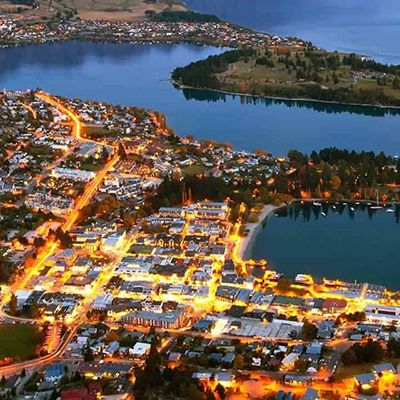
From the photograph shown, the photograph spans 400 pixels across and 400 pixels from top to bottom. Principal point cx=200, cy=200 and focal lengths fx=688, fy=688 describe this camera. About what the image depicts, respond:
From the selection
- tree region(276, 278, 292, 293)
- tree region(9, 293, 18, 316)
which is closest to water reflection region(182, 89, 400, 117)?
tree region(276, 278, 292, 293)

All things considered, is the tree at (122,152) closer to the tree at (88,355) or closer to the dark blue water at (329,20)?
the tree at (88,355)

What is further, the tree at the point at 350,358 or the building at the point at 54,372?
the tree at the point at 350,358

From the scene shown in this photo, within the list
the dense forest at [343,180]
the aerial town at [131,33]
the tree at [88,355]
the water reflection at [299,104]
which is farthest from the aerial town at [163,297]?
the aerial town at [131,33]

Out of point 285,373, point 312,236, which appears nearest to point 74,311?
point 285,373

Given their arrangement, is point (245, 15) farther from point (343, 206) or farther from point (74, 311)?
point (74, 311)

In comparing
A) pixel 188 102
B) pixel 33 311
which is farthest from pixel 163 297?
pixel 188 102

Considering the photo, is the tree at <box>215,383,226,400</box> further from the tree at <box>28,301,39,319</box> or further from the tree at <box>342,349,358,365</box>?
the tree at <box>28,301,39,319</box>
